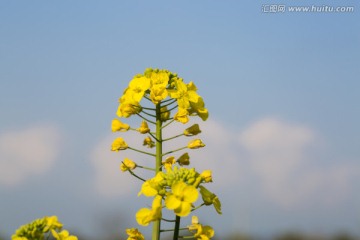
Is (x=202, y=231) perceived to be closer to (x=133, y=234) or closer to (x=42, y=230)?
(x=133, y=234)

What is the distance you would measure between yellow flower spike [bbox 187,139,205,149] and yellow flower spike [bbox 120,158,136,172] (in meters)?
0.38

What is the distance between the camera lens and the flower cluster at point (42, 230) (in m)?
3.09

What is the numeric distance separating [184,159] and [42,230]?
3.76ft

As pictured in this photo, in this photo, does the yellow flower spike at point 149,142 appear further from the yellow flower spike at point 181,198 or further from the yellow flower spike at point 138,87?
the yellow flower spike at point 181,198

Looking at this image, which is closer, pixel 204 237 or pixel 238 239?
pixel 204 237

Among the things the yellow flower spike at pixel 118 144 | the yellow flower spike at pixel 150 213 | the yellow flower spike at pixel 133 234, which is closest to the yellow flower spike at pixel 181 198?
the yellow flower spike at pixel 150 213

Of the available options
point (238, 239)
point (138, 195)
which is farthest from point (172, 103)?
point (238, 239)

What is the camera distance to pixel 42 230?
3.14 meters

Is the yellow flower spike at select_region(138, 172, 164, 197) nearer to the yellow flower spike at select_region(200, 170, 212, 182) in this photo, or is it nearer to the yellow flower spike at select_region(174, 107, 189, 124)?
the yellow flower spike at select_region(200, 170, 212, 182)

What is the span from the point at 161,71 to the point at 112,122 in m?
0.52

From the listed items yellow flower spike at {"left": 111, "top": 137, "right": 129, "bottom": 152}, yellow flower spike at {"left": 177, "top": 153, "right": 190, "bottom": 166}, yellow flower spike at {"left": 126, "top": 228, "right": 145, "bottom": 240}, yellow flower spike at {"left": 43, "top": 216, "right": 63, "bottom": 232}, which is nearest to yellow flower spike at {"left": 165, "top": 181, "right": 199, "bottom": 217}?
yellow flower spike at {"left": 126, "top": 228, "right": 145, "bottom": 240}

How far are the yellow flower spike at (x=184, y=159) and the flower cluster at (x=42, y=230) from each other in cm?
104

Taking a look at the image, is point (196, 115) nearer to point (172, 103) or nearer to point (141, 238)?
point (172, 103)

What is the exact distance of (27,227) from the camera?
122 inches
